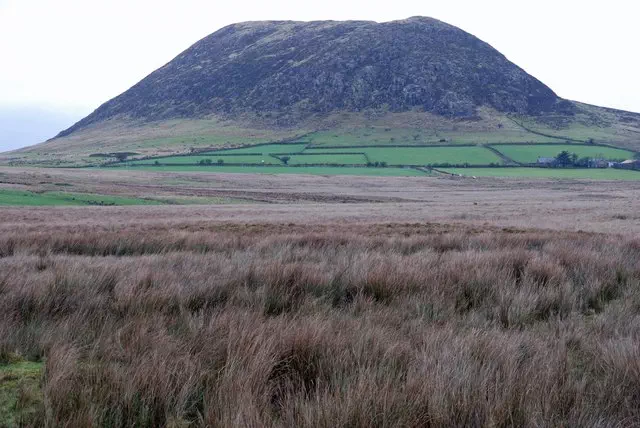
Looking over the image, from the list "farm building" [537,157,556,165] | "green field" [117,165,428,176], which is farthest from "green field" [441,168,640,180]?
"green field" [117,165,428,176]

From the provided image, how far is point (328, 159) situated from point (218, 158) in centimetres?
2298

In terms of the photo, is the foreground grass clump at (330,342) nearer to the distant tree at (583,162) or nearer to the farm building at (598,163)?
the distant tree at (583,162)

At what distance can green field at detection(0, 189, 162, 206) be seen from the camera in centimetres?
3712

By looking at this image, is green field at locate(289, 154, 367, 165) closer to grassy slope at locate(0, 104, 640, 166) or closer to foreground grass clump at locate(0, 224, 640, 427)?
grassy slope at locate(0, 104, 640, 166)

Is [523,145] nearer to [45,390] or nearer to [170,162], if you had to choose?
[170,162]

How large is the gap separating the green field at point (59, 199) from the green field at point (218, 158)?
63.4m

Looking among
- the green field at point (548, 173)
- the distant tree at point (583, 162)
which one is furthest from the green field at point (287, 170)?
the distant tree at point (583, 162)

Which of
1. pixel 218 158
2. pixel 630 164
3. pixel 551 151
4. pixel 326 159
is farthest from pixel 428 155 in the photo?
pixel 218 158

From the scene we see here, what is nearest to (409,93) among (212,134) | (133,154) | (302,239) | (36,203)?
(212,134)

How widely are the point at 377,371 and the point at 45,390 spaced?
1965 mm

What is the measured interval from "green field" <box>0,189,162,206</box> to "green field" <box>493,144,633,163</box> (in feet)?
290

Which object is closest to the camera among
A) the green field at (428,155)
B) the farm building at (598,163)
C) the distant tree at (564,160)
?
the farm building at (598,163)

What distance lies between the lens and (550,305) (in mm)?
6078

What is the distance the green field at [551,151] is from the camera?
113 meters
